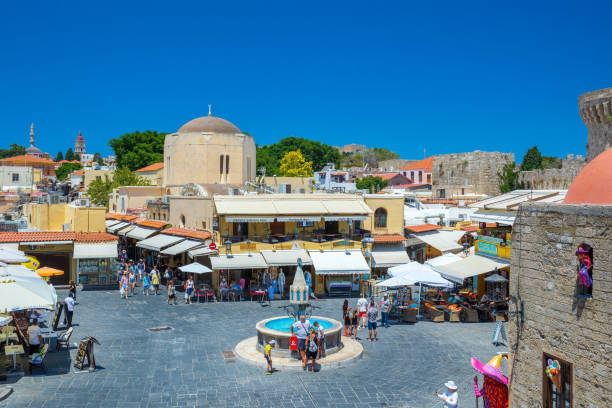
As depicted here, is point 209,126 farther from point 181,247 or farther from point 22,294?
point 22,294

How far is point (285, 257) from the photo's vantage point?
87.0ft

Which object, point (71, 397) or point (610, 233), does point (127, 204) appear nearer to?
point (71, 397)

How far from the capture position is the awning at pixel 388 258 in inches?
1120

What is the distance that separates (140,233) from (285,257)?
38.3 feet

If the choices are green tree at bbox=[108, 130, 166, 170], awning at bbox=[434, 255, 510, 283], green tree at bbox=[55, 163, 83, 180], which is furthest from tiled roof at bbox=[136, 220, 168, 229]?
green tree at bbox=[55, 163, 83, 180]

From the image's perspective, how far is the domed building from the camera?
40.2 meters

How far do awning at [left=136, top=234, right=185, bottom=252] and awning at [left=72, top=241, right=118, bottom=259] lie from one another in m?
1.90

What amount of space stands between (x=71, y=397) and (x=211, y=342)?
18.2 ft

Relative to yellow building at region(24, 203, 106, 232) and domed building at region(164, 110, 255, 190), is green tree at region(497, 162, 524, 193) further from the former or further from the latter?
yellow building at region(24, 203, 106, 232)

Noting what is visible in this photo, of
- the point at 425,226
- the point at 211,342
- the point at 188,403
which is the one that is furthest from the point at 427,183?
the point at 188,403

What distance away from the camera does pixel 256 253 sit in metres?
27.0

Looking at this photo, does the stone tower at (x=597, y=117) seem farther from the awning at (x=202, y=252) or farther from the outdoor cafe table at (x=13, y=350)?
the outdoor cafe table at (x=13, y=350)

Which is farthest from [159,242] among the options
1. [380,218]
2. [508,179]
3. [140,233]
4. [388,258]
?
[508,179]

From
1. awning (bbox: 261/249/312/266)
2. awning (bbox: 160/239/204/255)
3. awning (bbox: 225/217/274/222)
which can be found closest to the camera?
awning (bbox: 261/249/312/266)
